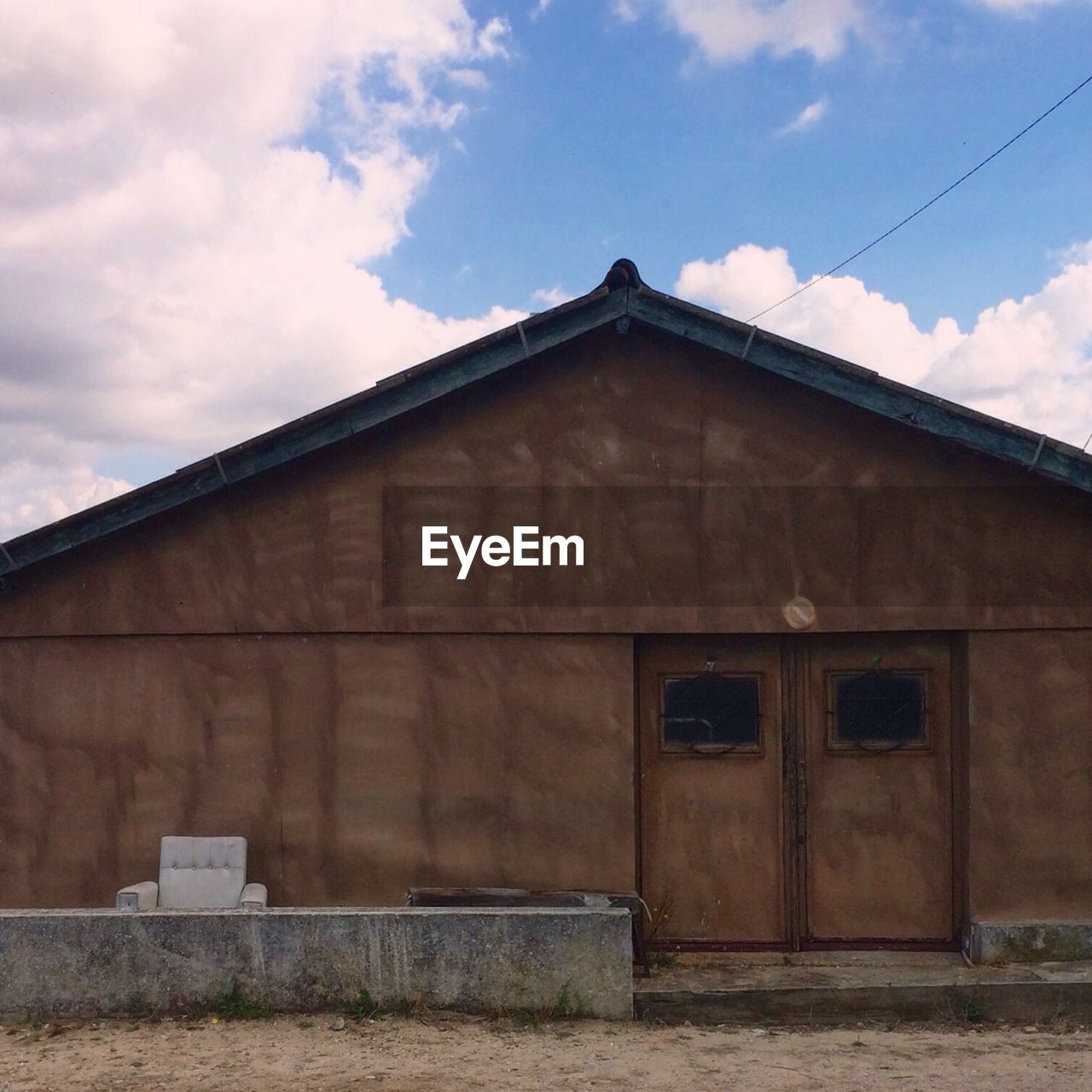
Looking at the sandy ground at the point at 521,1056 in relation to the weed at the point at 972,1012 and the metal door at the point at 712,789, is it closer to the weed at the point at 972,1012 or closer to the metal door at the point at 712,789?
the weed at the point at 972,1012

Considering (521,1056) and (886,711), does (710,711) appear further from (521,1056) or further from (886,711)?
(521,1056)

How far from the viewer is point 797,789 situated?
8.01 m

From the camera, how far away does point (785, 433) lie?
7.84 metres

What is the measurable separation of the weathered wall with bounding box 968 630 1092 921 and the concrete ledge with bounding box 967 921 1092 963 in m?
0.08

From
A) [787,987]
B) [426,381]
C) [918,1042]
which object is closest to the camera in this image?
[918,1042]

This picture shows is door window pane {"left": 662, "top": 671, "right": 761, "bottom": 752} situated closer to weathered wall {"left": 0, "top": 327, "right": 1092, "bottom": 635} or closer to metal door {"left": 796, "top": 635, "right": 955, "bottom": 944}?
metal door {"left": 796, "top": 635, "right": 955, "bottom": 944}

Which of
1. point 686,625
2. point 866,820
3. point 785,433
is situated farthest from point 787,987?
point 785,433

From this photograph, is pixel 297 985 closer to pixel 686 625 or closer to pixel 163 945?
pixel 163 945

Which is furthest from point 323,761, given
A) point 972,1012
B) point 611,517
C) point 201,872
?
point 972,1012

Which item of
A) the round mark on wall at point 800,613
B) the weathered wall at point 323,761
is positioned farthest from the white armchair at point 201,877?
the round mark on wall at point 800,613

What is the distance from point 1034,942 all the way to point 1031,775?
1.16m

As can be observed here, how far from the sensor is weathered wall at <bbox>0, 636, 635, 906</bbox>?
7809 millimetres

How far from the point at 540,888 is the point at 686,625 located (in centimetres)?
220

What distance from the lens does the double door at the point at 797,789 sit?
313 inches
